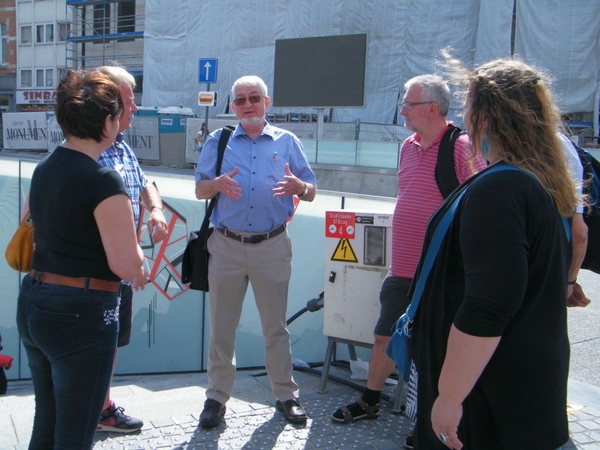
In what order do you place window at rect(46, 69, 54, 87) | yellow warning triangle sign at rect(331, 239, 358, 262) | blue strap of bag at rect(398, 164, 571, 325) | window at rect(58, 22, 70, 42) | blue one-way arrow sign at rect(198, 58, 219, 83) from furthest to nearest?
1. window at rect(46, 69, 54, 87)
2. window at rect(58, 22, 70, 42)
3. blue one-way arrow sign at rect(198, 58, 219, 83)
4. yellow warning triangle sign at rect(331, 239, 358, 262)
5. blue strap of bag at rect(398, 164, 571, 325)

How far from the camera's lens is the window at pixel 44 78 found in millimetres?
38562

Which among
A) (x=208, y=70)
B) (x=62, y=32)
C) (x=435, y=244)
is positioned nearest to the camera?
(x=435, y=244)

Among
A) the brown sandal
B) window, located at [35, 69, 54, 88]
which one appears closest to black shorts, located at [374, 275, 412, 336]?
the brown sandal

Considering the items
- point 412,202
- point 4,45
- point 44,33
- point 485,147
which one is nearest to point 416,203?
point 412,202

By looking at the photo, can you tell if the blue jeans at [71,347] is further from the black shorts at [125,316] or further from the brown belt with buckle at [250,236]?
the brown belt with buckle at [250,236]

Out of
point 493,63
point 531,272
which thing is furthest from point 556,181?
point 493,63

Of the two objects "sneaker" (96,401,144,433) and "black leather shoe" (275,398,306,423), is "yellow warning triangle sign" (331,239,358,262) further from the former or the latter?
"sneaker" (96,401,144,433)

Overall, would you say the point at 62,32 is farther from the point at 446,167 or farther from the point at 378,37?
the point at 446,167

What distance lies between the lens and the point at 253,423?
3314 millimetres

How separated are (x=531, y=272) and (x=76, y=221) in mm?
1452

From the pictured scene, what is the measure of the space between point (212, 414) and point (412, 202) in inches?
61.3

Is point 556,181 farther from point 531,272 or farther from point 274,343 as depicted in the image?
point 274,343

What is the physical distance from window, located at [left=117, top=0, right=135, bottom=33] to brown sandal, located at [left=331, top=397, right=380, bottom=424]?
35.6m

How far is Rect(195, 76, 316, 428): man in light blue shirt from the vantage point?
337 centimetres
